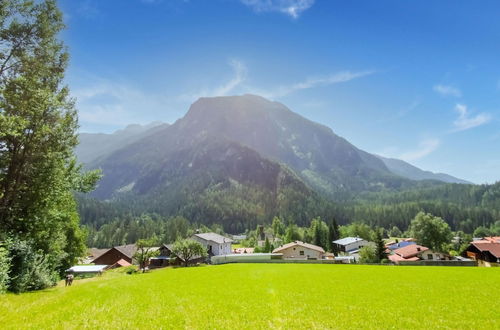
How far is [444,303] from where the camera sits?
58.0ft

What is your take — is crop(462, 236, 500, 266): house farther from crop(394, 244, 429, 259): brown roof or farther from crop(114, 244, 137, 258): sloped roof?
crop(114, 244, 137, 258): sloped roof

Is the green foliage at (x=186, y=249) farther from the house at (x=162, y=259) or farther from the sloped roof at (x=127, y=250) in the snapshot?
the sloped roof at (x=127, y=250)

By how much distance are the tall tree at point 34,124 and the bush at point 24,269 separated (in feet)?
3.20

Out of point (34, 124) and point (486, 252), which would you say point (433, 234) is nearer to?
point (486, 252)

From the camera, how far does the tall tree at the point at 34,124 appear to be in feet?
62.2

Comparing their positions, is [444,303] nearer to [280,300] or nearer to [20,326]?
[280,300]

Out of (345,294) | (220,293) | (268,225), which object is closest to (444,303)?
(345,294)

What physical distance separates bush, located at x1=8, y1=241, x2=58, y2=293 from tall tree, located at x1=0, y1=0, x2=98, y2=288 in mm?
977

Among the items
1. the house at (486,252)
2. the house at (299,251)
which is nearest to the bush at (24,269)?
the house at (299,251)

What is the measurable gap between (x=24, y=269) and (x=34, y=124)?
44.3ft

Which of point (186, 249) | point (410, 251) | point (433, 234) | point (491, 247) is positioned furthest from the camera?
point (433, 234)

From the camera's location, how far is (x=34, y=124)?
64.6 feet

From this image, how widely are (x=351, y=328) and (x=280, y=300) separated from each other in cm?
759

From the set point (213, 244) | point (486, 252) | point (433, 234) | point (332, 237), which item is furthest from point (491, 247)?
point (213, 244)
